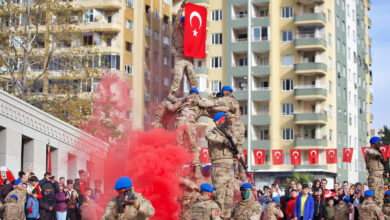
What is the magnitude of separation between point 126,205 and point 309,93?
58.2m

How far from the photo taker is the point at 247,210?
13789 mm

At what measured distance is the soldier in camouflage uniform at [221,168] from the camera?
16.2 meters

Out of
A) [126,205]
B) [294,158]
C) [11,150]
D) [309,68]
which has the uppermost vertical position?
[309,68]

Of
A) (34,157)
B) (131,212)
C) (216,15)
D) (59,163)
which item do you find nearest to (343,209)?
(131,212)

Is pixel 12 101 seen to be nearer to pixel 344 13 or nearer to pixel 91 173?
pixel 91 173

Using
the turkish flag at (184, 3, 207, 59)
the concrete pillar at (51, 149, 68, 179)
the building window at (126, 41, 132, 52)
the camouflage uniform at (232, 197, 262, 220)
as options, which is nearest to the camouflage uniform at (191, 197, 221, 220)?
the camouflage uniform at (232, 197, 262, 220)

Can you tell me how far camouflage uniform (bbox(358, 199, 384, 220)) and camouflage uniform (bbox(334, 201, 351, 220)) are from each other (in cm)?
211

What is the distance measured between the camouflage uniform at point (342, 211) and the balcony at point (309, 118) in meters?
48.3

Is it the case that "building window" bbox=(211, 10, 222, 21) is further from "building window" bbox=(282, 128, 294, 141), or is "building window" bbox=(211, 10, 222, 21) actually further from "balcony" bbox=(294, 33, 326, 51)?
"building window" bbox=(282, 128, 294, 141)

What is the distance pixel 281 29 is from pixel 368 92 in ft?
84.1

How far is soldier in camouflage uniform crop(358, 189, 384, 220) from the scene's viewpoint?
1619 centimetres

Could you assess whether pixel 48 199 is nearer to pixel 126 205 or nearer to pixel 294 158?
pixel 126 205

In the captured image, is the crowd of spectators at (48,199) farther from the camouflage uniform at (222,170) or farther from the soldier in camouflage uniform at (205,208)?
the soldier in camouflage uniform at (205,208)

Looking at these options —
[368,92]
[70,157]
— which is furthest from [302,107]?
[70,157]
